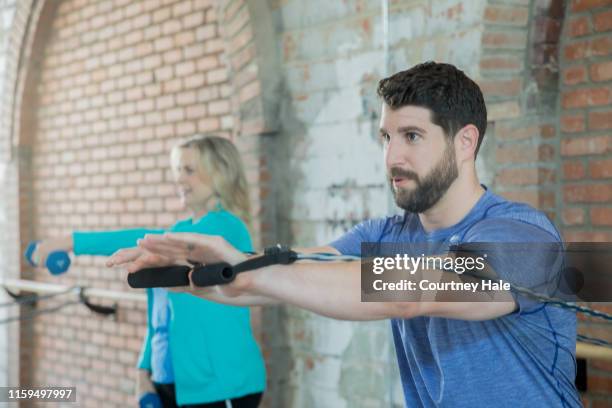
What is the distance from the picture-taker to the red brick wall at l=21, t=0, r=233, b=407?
168 inches

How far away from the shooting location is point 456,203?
1.71 m

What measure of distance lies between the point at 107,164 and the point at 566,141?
3035mm

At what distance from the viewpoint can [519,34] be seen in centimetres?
276

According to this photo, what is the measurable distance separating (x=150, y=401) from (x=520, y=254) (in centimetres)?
194

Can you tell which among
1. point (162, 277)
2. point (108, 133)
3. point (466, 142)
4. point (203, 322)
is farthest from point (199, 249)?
point (108, 133)

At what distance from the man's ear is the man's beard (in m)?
0.02

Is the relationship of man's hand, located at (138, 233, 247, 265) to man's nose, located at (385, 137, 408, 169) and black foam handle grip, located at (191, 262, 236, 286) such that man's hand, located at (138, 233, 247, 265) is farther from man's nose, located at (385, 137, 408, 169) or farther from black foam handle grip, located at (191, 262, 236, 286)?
man's nose, located at (385, 137, 408, 169)

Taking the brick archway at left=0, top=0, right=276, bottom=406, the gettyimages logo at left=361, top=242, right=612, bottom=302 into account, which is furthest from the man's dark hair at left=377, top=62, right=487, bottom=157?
the brick archway at left=0, top=0, right=276, bottom=406

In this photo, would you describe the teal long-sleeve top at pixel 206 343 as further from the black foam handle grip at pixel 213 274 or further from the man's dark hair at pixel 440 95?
the black foam handle grip at pixel 213 274

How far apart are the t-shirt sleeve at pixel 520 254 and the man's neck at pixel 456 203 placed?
18cm

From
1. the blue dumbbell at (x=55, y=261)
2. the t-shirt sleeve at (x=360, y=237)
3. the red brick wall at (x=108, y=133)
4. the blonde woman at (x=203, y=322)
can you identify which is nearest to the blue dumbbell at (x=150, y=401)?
the blonde woman at (x=203, y=322)

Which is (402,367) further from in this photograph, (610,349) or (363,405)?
(363,405)

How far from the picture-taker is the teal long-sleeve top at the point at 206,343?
282 cm

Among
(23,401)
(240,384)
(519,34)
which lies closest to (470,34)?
(519,34)
